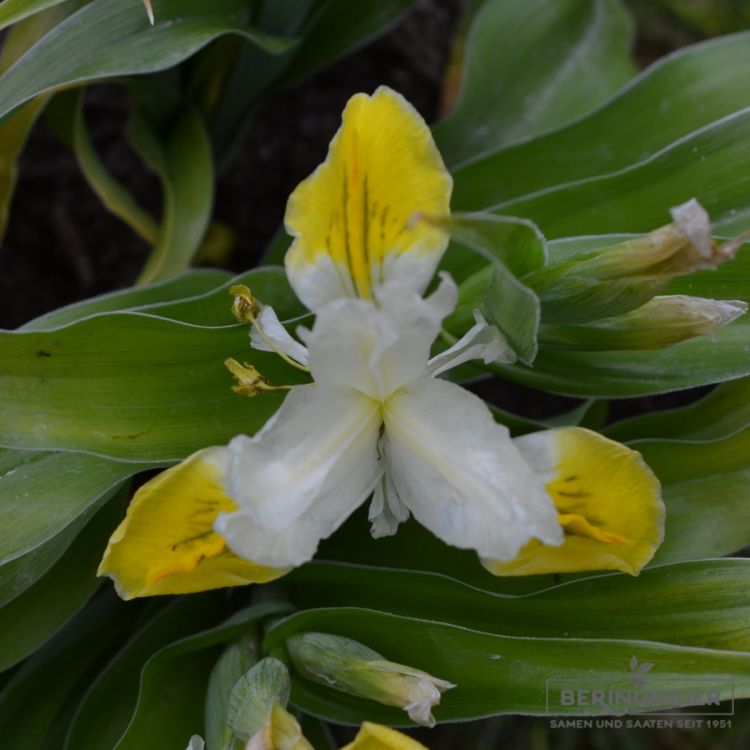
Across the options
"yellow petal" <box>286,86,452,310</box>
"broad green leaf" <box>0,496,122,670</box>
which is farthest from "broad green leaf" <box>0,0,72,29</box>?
"broad green leaf" <box>0,496,122,670</box>

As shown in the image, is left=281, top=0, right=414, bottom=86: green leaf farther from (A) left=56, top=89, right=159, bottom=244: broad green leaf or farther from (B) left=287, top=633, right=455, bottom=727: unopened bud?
(B) left=287, top=633, right=455, bottom=727: unopened bud

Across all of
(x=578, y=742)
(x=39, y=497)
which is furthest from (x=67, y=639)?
(x=578, y=742)

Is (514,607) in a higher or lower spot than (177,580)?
lower

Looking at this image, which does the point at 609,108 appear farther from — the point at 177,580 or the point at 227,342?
the point at 177,580

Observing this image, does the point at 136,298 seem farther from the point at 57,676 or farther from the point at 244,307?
the point at 57,676

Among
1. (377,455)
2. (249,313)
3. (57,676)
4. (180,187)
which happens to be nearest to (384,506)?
(377,455)

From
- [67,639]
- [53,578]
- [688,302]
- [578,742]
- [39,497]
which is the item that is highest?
[688,302]
